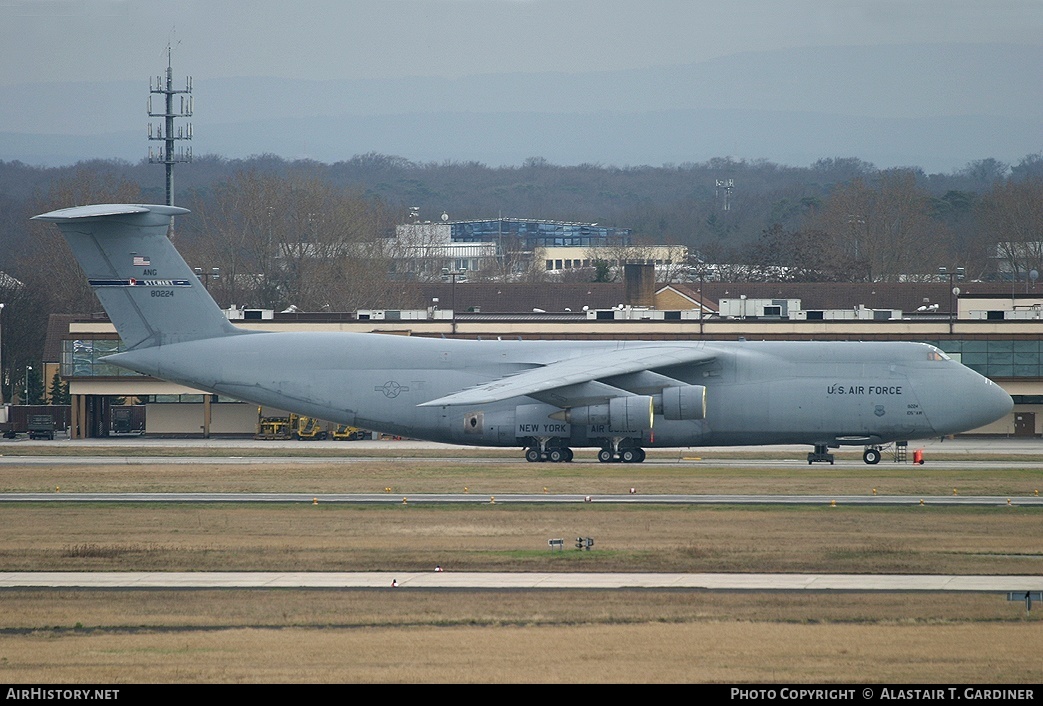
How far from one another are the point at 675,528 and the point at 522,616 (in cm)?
788

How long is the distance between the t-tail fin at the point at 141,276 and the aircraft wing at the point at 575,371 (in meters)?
7.72

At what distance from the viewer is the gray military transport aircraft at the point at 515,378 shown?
3662 cm

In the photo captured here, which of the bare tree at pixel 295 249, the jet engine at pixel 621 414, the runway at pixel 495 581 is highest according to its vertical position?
the bare tree at pixel 295 249

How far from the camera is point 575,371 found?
116ft

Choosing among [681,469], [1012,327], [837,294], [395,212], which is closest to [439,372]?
[681,469]

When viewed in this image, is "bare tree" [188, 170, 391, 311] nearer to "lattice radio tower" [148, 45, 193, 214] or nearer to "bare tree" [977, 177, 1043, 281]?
"lattice radio tower" [148, 45, 193, 214]

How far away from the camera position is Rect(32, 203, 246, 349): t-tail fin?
37156 millimetres

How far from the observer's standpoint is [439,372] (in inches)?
1471

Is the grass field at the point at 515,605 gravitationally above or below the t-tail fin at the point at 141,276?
A: below

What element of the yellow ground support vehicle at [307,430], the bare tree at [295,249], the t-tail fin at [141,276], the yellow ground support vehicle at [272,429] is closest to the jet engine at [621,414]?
the t-tail fin at [141,276]

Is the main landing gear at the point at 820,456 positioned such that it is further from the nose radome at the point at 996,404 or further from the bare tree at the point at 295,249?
the bare tree at the point at 295,249

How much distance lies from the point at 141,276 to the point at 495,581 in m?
22.1

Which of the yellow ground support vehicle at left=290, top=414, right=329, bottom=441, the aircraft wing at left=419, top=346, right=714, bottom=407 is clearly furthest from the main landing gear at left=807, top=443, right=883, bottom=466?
the yellow ground support vehicle at left=290, top=414, right=329, bottom=441
